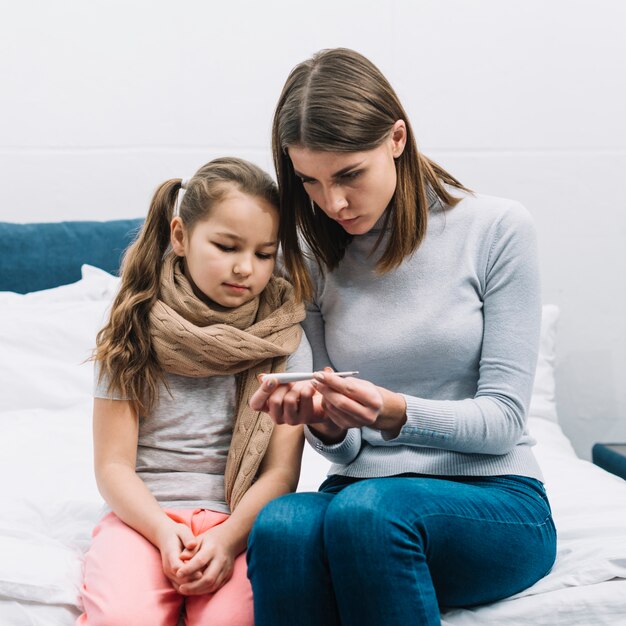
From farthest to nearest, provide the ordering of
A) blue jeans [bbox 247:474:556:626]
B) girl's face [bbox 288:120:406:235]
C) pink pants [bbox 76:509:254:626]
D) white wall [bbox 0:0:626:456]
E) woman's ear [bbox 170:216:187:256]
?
white wall [bbox 0:0:626:456]
woman's ear [bbox 170:216:187:256]
girl's face [bbox 288:120:406:235]
pink pants [bbox 76:509:254:626]
blue jeans [bbox 247:474:556:626]

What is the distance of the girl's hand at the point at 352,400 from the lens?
1.08 meters

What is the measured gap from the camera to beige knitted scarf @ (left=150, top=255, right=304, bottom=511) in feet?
4.17

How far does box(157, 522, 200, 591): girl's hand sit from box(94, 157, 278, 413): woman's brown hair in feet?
0.70

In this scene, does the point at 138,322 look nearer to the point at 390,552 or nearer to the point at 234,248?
the point at 234,248

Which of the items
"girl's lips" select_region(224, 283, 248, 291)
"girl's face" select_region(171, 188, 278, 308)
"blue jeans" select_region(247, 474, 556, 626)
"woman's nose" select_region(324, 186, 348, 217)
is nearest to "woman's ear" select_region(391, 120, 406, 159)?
"woman's nose" select_region(324, 186, 348, 217)

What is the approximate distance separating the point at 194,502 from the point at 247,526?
12cm

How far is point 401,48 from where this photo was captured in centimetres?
235

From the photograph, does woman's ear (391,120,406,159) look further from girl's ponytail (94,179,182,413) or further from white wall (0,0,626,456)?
white wall (0,0,626,456)

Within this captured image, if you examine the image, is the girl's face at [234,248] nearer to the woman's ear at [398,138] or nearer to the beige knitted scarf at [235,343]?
the beige knitted scarf at [235,343]

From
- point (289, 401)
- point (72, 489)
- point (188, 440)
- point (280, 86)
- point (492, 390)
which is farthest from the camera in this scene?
point (280, 86)

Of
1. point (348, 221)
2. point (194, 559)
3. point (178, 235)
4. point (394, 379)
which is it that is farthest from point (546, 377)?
point (194, 559)

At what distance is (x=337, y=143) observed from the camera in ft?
3.94

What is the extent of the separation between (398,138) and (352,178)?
0.34 feet

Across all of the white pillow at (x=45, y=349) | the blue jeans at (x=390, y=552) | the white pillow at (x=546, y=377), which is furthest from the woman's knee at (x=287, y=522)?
the white pillow at (x=546, y=377)
